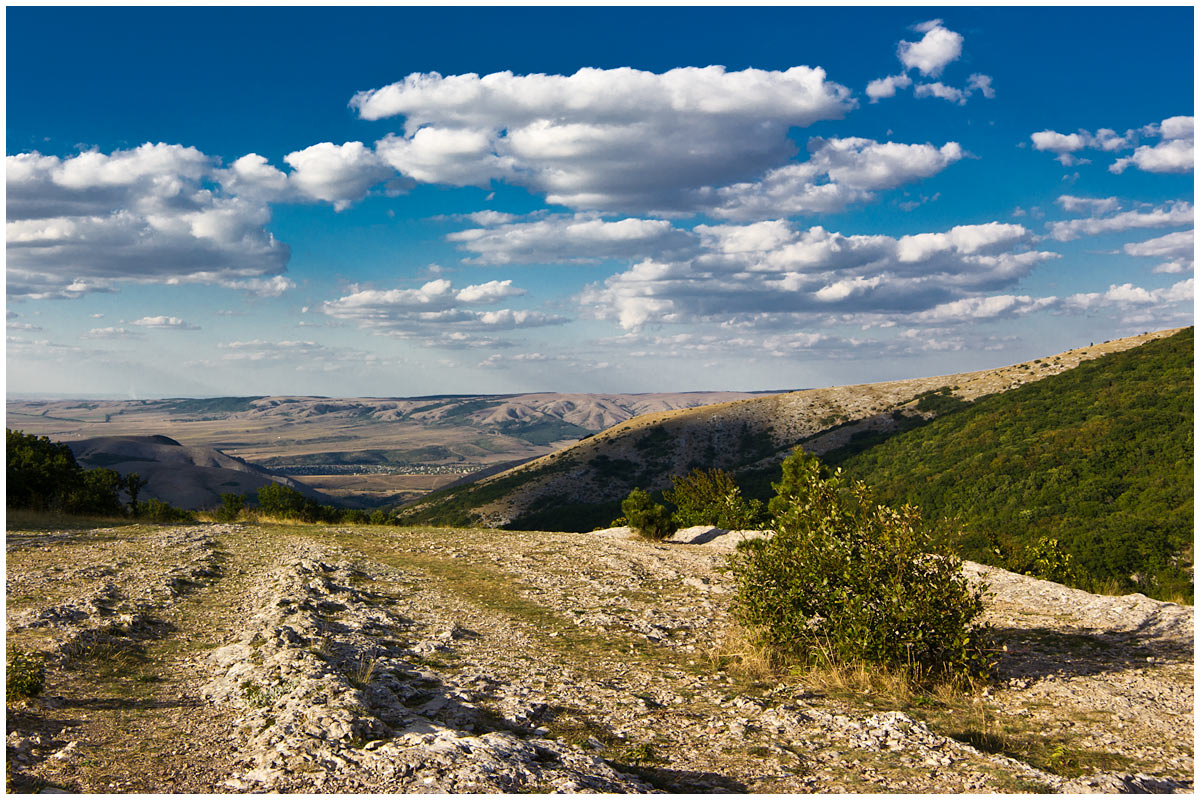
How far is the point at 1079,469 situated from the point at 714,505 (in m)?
34.1

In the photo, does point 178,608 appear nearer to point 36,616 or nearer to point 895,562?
point 36,616

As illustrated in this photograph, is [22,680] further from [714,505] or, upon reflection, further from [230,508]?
[230,508]

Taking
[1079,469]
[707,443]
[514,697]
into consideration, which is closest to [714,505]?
[514,697]

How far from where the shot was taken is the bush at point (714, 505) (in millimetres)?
31875

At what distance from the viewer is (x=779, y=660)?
11523 millimetres

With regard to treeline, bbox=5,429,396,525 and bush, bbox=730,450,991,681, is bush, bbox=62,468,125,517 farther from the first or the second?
bush, bbox=730,450,991,681

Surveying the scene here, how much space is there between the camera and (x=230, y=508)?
112ft

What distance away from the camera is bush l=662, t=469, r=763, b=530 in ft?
105

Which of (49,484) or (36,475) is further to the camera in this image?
(49,484)

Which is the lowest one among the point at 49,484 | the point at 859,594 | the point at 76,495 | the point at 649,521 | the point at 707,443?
the point at 707,443

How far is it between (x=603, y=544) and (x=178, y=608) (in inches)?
575

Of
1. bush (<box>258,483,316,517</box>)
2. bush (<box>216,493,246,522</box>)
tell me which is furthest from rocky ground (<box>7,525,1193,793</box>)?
bush (<box>258,483,316,517</box>)

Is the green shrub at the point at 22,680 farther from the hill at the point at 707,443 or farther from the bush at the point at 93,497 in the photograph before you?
the hill at the point at 707,443

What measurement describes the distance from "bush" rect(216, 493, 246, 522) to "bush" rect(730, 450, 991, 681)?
28.1m
